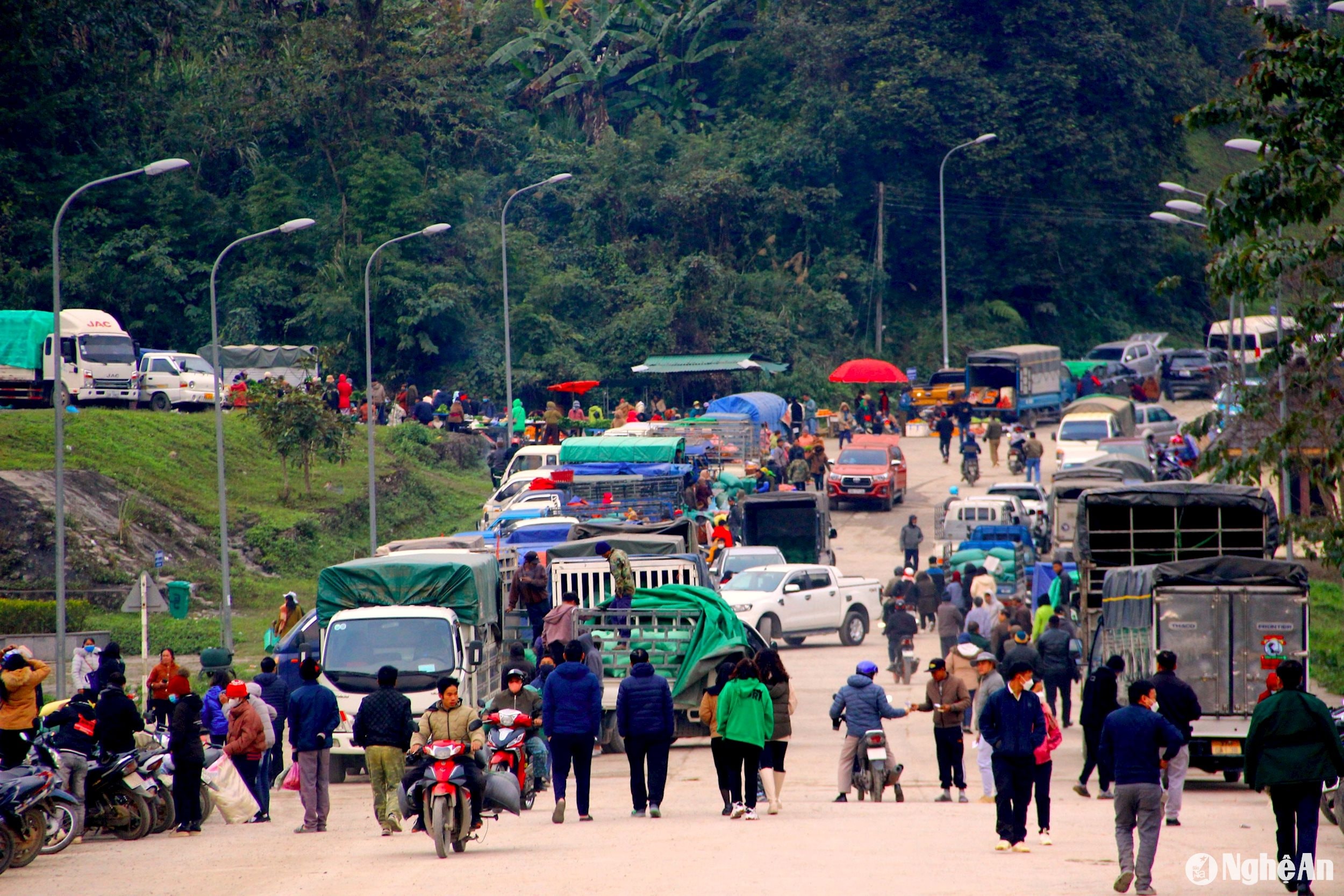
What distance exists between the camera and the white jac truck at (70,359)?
145ft

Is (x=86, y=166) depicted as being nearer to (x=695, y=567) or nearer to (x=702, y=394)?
(x=702, y=394)

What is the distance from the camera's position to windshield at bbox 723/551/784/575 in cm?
3103

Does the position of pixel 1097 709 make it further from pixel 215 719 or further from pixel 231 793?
pixel 215 719

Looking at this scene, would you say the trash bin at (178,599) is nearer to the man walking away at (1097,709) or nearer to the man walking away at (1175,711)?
the man walking away at (1097,709)

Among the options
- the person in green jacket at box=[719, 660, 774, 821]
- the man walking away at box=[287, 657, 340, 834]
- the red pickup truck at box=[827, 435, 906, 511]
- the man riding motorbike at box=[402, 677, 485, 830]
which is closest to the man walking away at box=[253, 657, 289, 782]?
the man walking away at box=[287, 657, 340, 834]

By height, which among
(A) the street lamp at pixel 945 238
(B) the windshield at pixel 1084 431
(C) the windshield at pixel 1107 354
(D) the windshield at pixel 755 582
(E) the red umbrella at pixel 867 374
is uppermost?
(A) the street lamp at pixel 945 238

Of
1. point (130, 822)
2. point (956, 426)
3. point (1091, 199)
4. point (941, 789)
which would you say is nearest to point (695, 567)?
point (941, 789)

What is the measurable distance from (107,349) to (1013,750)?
126 ft

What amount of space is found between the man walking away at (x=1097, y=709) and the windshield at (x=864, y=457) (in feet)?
89.0

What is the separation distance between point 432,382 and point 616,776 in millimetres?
43310

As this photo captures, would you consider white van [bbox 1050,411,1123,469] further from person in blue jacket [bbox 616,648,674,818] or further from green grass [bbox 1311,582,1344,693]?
person in blue jacket [bbox 616,648,674,818]

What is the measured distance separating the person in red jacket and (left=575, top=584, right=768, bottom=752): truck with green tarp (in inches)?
1114

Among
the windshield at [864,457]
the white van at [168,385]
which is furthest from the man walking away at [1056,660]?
the white van at [168,385]

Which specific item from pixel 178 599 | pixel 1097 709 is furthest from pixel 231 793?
pixel 178 599
